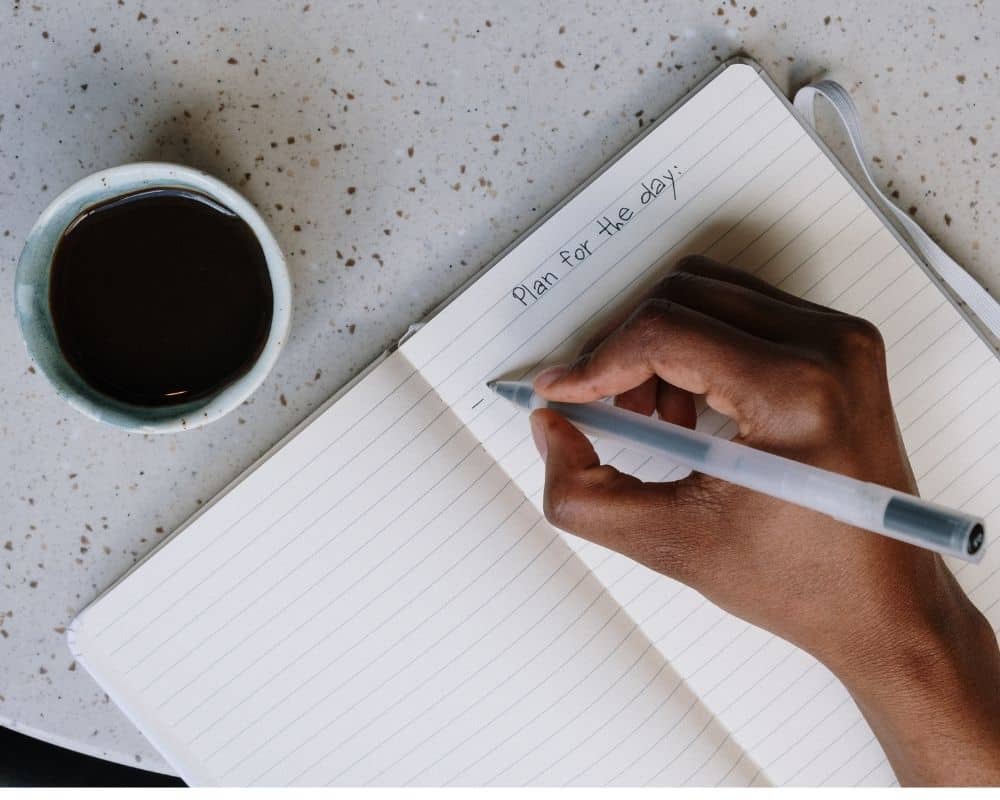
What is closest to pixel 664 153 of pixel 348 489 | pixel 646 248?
pixel 646 248

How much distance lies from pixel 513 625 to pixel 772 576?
21 centimetres

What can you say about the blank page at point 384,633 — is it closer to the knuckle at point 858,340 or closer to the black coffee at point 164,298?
the black coffee at point 164,298

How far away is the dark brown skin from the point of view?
56 centimetres

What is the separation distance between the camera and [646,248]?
2.12 feet

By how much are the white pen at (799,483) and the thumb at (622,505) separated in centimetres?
2

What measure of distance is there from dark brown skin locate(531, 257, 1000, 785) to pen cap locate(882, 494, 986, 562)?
0.40ft

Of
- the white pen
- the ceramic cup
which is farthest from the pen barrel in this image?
the ceramic cup

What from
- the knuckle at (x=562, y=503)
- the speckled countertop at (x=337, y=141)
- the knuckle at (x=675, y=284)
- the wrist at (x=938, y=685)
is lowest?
the wrist at (x=938, y=685)

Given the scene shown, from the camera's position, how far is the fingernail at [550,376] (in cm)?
59

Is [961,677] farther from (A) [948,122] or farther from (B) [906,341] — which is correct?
(A) [948,122]

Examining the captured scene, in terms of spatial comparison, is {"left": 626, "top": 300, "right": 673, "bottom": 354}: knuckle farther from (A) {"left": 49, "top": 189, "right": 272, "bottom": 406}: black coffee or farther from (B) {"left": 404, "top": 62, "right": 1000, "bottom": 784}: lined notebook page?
(A) {"left": 49, "top": 189, "right": 272, "bottom": 406}: black coffee

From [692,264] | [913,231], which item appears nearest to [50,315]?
[692,264]

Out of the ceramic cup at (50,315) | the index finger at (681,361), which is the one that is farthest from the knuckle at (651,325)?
the ceramic cup at (50,315)

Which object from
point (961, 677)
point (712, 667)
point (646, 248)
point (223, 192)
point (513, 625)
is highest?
point (223, 192)
